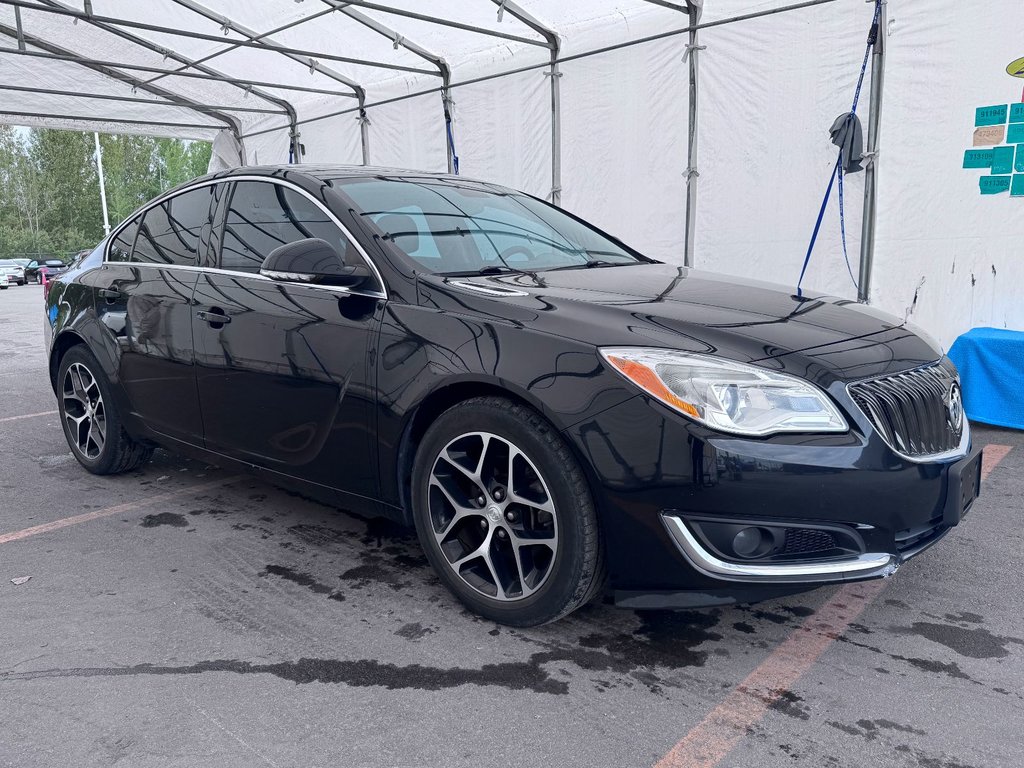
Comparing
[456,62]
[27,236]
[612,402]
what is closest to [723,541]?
[612,402]

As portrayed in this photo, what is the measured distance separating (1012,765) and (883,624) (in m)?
0.72

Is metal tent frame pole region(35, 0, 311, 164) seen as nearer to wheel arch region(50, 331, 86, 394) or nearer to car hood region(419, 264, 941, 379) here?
wheel arch region(50, 331, 86, 394)

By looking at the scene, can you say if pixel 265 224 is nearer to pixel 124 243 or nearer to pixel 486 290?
pixel 486 290

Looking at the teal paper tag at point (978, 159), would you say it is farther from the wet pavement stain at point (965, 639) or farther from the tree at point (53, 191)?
the tree at point (53, 191)

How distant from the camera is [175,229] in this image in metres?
3.86

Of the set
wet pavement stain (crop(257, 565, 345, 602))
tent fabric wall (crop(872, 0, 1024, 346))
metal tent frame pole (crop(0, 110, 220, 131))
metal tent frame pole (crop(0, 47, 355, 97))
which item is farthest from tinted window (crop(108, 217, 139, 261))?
metal tent frame pole (crop(0, 110, 220, 131))

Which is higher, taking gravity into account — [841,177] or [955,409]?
[841,177]

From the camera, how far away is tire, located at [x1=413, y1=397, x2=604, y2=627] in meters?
2.34

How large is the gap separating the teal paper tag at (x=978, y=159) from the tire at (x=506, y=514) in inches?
190

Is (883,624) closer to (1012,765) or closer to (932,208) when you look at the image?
(1012,765)

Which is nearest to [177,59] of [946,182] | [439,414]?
[946,182]

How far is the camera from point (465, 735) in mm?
2045

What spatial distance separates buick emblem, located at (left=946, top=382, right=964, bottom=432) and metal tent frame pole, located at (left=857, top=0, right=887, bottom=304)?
11.5 ft

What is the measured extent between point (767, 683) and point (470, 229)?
1933mm
